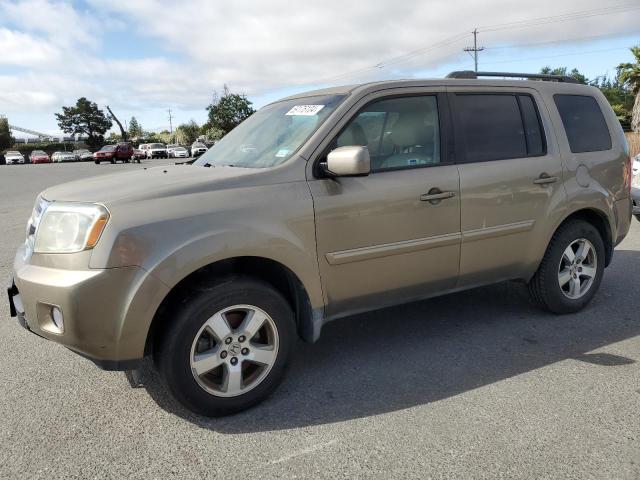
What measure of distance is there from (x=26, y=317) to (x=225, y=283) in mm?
1104

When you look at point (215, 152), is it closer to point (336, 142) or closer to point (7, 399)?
point (336, 142)

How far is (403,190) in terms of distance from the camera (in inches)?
137

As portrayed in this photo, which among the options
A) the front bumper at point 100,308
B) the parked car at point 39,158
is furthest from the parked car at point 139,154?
the front bumper at point 100,308

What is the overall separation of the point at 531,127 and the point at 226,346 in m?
2.86

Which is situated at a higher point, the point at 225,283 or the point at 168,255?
the point at 168,255

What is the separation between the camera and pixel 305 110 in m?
3.69

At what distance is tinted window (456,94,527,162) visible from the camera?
3857 millimetres

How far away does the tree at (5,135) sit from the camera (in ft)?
247

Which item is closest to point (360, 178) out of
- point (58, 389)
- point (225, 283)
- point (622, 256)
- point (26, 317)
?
point (225, 283)

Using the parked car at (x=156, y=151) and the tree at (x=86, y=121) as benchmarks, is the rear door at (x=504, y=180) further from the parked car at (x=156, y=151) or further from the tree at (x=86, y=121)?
the tree at (x=86, y=121)

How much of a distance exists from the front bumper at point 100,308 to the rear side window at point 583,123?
3.45 meters

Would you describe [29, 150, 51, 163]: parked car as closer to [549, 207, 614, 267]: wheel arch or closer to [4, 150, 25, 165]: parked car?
[4, 150, 25, 165]: parked car

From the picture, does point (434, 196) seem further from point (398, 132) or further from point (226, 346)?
point (226, 346)

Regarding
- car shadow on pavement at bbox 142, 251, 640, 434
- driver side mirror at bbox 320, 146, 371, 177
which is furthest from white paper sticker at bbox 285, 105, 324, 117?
car shadow on pavement at bbox 142, 251, 640, 434
